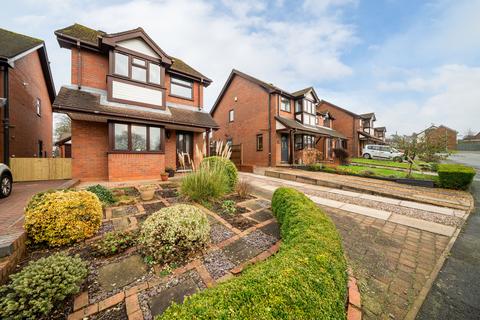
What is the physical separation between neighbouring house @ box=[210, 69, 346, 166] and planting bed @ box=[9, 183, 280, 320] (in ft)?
37.4

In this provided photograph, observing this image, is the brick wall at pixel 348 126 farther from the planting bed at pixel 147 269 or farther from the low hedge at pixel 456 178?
the planting bed at pixel 147 269

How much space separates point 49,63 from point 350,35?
21.6 meters

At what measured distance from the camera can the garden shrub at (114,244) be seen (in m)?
2.43

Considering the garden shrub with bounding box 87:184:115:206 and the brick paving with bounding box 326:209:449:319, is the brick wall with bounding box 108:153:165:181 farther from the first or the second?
the brick paving with bounding box 326:209:449:319

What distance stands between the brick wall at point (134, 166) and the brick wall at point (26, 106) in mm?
4840

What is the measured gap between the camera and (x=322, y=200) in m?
5.72

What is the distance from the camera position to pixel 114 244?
2516 mm

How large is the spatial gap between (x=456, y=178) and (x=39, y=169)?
62.2 feet

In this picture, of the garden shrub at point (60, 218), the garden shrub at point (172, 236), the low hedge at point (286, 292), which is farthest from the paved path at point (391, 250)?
the garden shrub at point (60, 218)

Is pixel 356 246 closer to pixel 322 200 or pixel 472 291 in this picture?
pixel 472 291

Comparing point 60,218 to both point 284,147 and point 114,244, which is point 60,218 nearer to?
point 114,244

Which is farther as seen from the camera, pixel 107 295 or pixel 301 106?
pixel 301 106

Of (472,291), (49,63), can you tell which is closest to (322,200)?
(472,291)

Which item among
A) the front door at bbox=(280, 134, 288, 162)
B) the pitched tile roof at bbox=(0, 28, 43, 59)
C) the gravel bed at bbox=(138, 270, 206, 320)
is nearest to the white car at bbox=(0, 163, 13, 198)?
the pitched tile roof at bbox=(0, 28, 43, 59)
